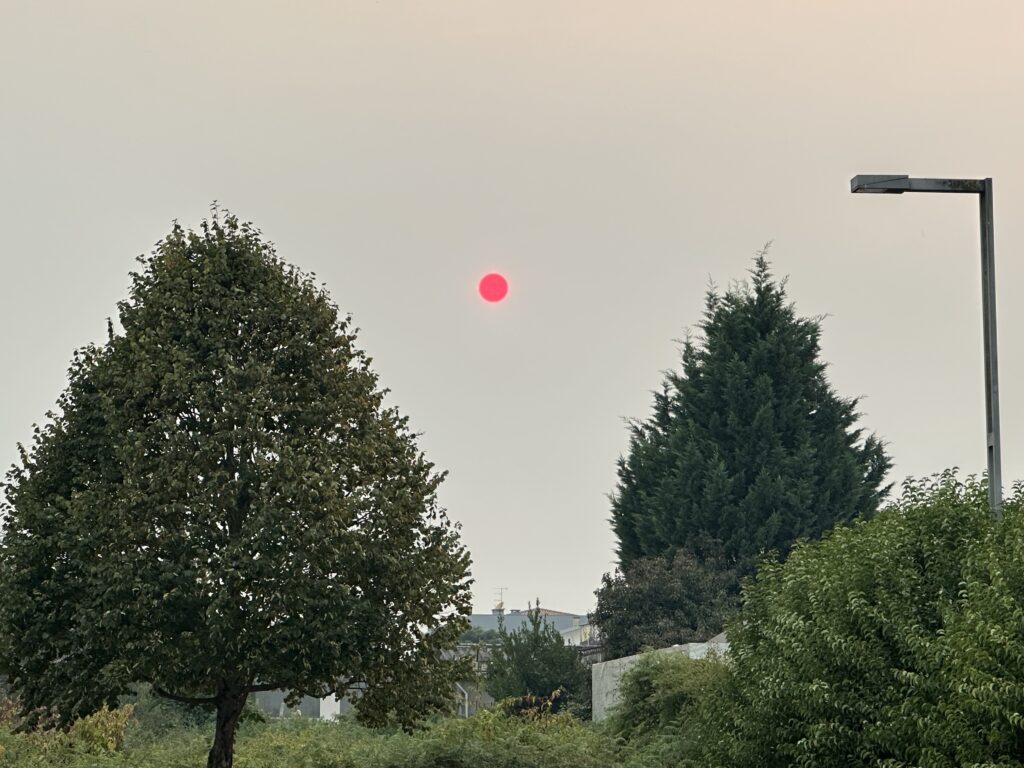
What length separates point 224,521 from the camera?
25234 mm

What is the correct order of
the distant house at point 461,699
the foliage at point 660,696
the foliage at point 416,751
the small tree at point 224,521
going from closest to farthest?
the small tree at point 224,521 → the foliage at point 660,696 → the foliage at point 416,751 → the distant house at point 461,699

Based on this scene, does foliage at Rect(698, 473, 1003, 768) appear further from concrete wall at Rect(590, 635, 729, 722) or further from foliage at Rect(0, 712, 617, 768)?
concrete wall at Rect(590, 635, 729, 722)

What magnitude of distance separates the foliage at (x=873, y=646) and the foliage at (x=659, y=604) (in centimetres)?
3157

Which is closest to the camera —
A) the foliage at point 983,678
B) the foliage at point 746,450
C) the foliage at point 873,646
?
the foliage at point 983,678

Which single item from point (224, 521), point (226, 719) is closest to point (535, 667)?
point (226, 719)

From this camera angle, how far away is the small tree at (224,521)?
24.4m

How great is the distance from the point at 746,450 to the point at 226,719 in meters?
36.4

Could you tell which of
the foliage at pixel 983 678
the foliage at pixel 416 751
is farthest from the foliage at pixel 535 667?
the foliage at pixel 983 678

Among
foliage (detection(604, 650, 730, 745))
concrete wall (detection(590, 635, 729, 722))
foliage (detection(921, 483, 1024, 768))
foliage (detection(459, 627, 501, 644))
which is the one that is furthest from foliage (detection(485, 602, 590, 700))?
foliage (detection(921, 483, 1024, 768))

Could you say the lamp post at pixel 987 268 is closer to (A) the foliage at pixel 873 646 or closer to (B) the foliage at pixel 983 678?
(A) the foliage at pixel 873 646

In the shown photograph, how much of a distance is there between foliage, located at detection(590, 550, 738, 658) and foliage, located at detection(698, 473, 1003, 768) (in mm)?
31566

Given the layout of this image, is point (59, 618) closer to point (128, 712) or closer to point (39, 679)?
point (39, 679)

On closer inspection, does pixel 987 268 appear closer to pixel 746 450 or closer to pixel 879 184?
pixel 879 184

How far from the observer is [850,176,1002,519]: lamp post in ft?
55.3
